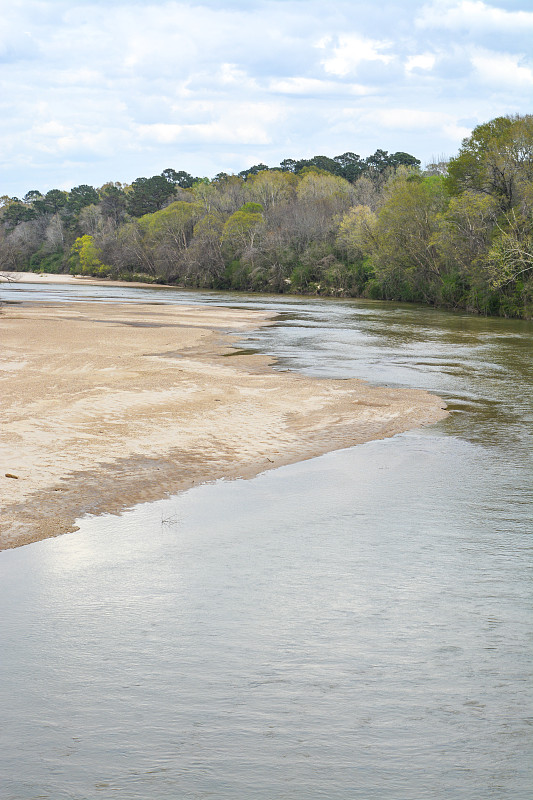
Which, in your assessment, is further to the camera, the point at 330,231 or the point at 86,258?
the point at 86,258

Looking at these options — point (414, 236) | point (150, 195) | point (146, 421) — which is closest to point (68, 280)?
point (150, 195)

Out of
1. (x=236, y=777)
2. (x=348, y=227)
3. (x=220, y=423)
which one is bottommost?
(x=236, y=777)

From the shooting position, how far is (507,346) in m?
31.7

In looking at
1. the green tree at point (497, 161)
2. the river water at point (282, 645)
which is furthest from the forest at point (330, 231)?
the river water at point (282, 645)

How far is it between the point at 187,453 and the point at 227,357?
13.5 meters

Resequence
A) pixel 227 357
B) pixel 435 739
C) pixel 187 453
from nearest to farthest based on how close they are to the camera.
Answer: pixel 435 739 → pixel 187 453 → pixel 227 357

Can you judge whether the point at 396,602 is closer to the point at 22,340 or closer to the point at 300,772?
the point at 300,772

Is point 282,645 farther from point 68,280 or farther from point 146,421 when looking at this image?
point 68,280

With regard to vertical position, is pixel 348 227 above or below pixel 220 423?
above

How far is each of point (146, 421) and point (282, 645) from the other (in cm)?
883

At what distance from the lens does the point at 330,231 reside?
80.0 meters

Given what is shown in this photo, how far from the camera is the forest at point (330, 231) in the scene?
4550 cm

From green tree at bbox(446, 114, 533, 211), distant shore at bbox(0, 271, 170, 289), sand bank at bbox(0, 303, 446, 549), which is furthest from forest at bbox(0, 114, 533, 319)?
sand bank at bbox(0, 303, 446, 549)

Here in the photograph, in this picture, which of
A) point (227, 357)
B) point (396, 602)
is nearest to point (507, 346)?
point (227, 357)
